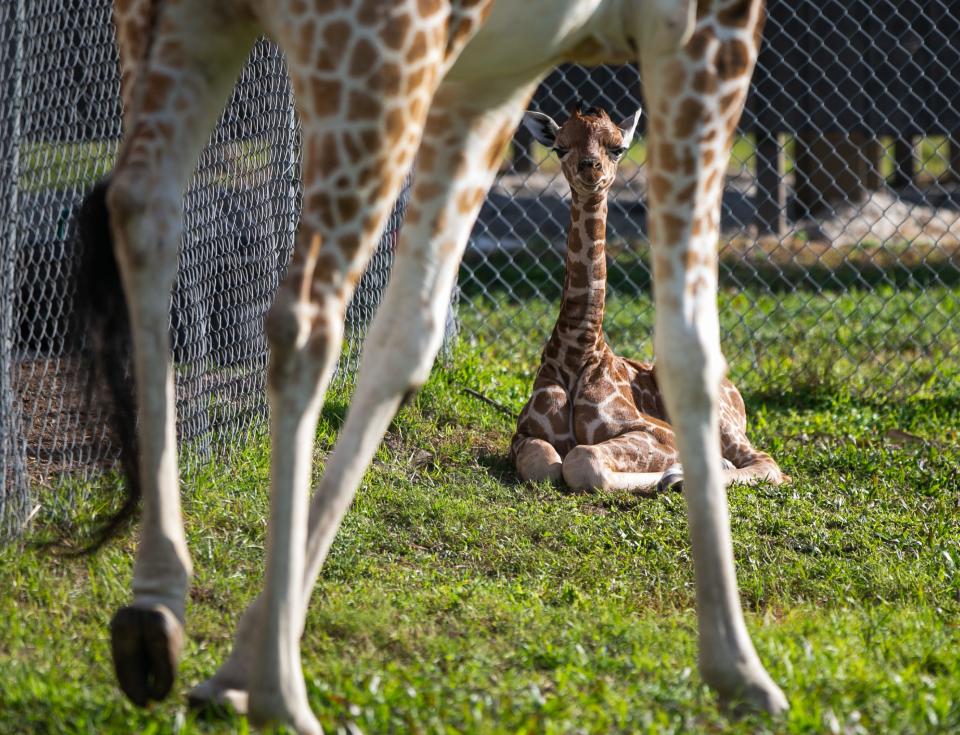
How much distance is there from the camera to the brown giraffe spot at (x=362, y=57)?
2631 millimetres

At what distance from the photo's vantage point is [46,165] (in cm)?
448

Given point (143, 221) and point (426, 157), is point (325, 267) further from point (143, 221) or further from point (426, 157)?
point (426, 157)

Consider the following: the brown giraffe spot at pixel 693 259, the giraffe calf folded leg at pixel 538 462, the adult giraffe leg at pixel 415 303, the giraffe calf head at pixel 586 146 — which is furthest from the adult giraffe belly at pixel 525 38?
the giraffe calf folded leg at pixel 538 462

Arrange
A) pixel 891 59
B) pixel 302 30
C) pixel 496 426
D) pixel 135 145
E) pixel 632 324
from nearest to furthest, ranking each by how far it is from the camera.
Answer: pixel 302 30
pixel 135 145
pixel 496 426
pixel 632 324
pixel 891 59

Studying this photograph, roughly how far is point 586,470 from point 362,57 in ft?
8.50

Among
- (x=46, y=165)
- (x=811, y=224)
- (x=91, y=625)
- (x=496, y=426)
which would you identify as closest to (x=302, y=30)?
(x=91, y=625)

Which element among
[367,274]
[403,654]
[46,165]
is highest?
[46,165]

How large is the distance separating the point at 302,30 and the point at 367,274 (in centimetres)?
323

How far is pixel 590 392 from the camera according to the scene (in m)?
5.27

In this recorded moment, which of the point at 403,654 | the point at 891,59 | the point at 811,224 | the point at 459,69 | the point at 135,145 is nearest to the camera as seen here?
the point at 135,145

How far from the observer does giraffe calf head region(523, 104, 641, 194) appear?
5.09 meters

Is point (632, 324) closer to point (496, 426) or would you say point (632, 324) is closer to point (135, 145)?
point (496, 426)

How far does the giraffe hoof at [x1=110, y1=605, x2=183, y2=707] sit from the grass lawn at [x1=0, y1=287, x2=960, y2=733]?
0.07 m

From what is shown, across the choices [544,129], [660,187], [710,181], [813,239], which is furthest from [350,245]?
[813,239]
